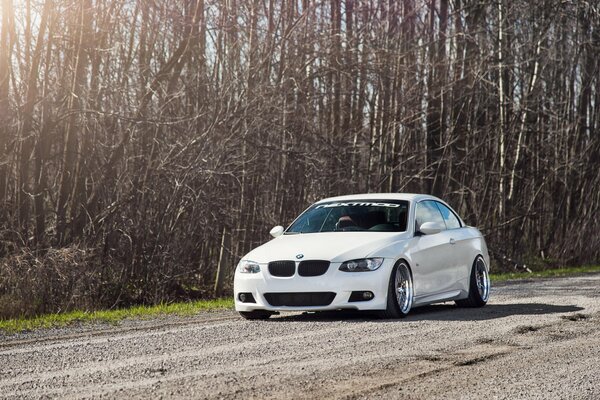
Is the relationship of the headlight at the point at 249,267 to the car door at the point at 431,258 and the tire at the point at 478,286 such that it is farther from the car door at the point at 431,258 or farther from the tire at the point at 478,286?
the tire at the point at 478,286

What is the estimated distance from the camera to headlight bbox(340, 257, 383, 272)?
12.5 meters

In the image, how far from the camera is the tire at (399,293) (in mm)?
12672

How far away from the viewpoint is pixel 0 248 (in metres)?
18.0

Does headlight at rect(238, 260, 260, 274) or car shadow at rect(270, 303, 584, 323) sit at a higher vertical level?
headlight at rect(238, 260, 260, 274)

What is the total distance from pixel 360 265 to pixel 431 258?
5.30 ft

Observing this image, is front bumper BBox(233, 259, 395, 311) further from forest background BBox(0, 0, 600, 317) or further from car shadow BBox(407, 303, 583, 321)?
forest background BBox(0, 0, 600, 317)

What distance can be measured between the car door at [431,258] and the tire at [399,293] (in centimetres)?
22

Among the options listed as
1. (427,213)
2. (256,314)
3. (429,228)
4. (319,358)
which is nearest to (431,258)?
(429,228)

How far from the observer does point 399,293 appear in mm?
12922

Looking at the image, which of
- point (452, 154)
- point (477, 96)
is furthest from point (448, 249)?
point (477, 96)

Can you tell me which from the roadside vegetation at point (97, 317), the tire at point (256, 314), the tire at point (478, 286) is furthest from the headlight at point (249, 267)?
the tire at point (478, 286)

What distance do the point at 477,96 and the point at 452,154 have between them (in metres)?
2.76

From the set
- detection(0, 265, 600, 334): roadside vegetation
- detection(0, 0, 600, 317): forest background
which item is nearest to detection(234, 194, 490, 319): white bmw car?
detection(0, 265, 600, 334): roadside vegetation

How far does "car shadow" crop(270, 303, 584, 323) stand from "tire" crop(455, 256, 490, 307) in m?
0.13
